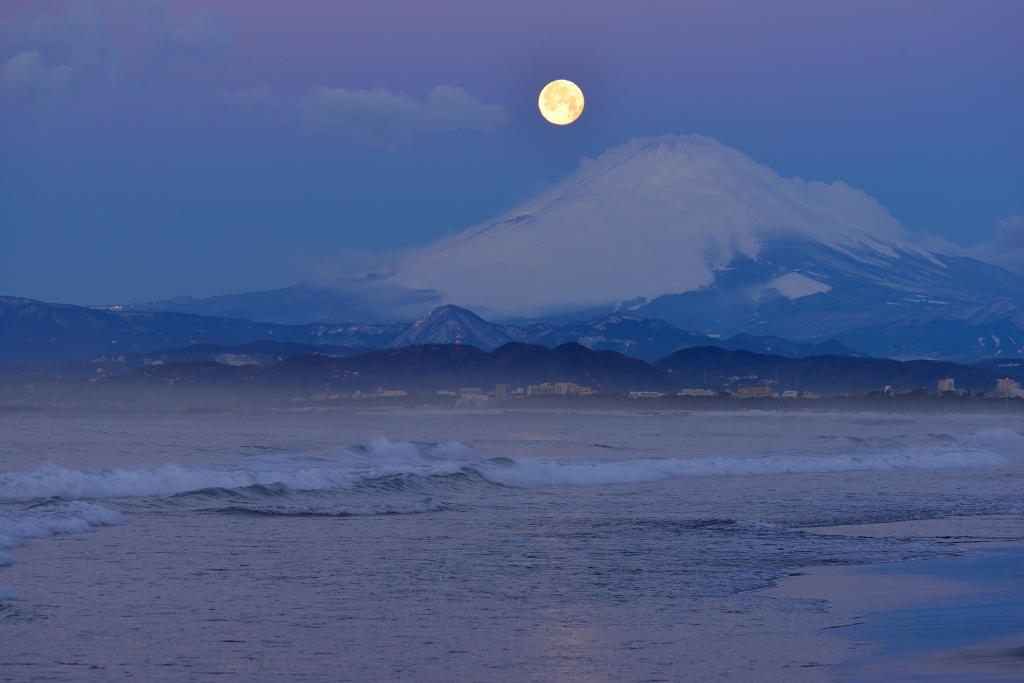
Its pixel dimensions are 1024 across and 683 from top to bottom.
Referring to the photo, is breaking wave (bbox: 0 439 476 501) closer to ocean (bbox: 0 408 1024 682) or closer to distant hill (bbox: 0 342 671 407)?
ocean (bbox: 0 408 1024 682)

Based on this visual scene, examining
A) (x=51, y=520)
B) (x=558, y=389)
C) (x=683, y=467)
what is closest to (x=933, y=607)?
(x=51, y=520)

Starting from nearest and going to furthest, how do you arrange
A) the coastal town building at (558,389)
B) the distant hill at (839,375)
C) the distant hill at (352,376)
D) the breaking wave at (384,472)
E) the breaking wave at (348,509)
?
1. the breaking wave at (348,509)
2. the breaking wave at (384,472)
3. the distant hill at (352,376)
4. the coastal town building at (558,389)
5. the distant hill at (839,375)

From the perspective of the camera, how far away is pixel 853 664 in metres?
9.29

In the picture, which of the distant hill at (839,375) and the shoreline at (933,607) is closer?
the shoreline at (933,607)

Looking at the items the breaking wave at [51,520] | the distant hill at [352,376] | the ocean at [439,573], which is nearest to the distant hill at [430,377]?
the distant hill at [352,376]

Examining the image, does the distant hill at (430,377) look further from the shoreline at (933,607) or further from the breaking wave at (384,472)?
the shoreline at (933,607)

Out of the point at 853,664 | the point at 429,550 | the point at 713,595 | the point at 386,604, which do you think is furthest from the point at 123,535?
the point at 853,664

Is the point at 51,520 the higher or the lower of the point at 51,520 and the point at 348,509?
the higher

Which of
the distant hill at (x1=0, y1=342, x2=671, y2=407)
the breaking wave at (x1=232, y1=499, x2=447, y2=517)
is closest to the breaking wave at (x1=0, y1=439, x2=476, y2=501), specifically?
the breaking wave at (x1=232, y1=499, x2=447, y2=517)

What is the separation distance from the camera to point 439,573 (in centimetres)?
1348

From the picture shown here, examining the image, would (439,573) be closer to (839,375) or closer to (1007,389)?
(1007,389)

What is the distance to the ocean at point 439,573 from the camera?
9273 millimetres

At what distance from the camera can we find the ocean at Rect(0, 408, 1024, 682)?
9.27 meters

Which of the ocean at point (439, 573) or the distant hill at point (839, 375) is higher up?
the distant hill at point (839, 375)
